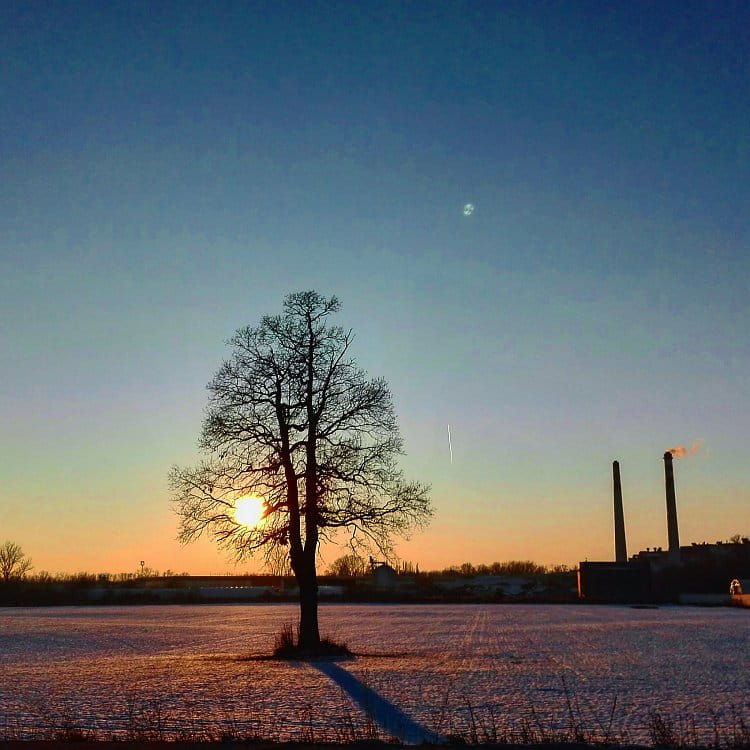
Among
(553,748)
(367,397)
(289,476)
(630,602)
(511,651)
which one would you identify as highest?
(367,397)

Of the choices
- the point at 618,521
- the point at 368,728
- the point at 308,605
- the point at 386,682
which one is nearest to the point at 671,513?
the point at 618,521

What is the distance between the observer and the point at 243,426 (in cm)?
3669

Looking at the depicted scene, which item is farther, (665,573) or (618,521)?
(618,521)

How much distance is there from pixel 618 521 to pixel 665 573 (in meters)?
10.6

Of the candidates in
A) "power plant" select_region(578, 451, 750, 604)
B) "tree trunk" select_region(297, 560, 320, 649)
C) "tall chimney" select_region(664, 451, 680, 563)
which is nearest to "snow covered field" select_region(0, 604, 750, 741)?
"tree trunk" select_region(297, 560, 320, 649)

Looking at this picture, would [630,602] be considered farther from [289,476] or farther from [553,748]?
[553,748]

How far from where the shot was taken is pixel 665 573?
136 m

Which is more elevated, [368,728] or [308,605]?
[308,605]

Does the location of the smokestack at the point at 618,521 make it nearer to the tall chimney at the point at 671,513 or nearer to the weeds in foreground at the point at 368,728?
the tall chimney at the point at 671,513

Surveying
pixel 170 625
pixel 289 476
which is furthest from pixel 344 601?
pixel 289 476

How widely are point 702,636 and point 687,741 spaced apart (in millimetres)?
38692

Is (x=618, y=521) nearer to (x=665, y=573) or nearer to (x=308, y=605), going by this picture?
(x=665, y=573)

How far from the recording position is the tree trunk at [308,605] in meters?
36.7

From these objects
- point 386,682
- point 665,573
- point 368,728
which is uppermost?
point 368,728
